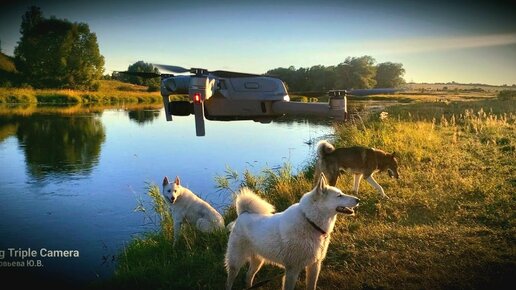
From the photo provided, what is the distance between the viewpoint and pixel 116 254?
326 inches

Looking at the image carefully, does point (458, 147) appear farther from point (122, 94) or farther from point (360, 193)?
point (122, 94)

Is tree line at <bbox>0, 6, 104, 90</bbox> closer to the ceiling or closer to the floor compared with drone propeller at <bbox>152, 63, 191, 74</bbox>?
closer to the ceiling

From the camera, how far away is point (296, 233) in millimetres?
4410

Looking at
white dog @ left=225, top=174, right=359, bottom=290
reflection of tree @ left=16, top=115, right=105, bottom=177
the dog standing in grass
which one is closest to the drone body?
white dog @ left=225, top=174, right=359, bottom=290

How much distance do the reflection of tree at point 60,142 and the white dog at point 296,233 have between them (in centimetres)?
1239

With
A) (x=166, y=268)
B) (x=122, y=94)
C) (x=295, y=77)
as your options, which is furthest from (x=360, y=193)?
(x=122, y=94)

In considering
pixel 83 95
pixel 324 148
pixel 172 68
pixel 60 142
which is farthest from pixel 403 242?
pixel 83 95

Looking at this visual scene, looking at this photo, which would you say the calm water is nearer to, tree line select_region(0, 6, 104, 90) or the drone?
the drone

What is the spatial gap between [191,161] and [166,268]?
1138 centimetres

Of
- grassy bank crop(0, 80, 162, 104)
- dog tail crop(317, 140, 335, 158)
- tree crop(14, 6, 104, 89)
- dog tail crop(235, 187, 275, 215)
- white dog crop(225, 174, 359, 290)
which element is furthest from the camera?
grassy bank crop(0, 80, 162, 104)

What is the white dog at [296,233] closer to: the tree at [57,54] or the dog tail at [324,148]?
the dog tail at [324,148]

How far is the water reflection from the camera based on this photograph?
16203 millimetres

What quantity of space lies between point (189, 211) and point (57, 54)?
26389 millimetres

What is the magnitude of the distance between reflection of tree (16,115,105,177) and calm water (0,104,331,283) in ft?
0.14
